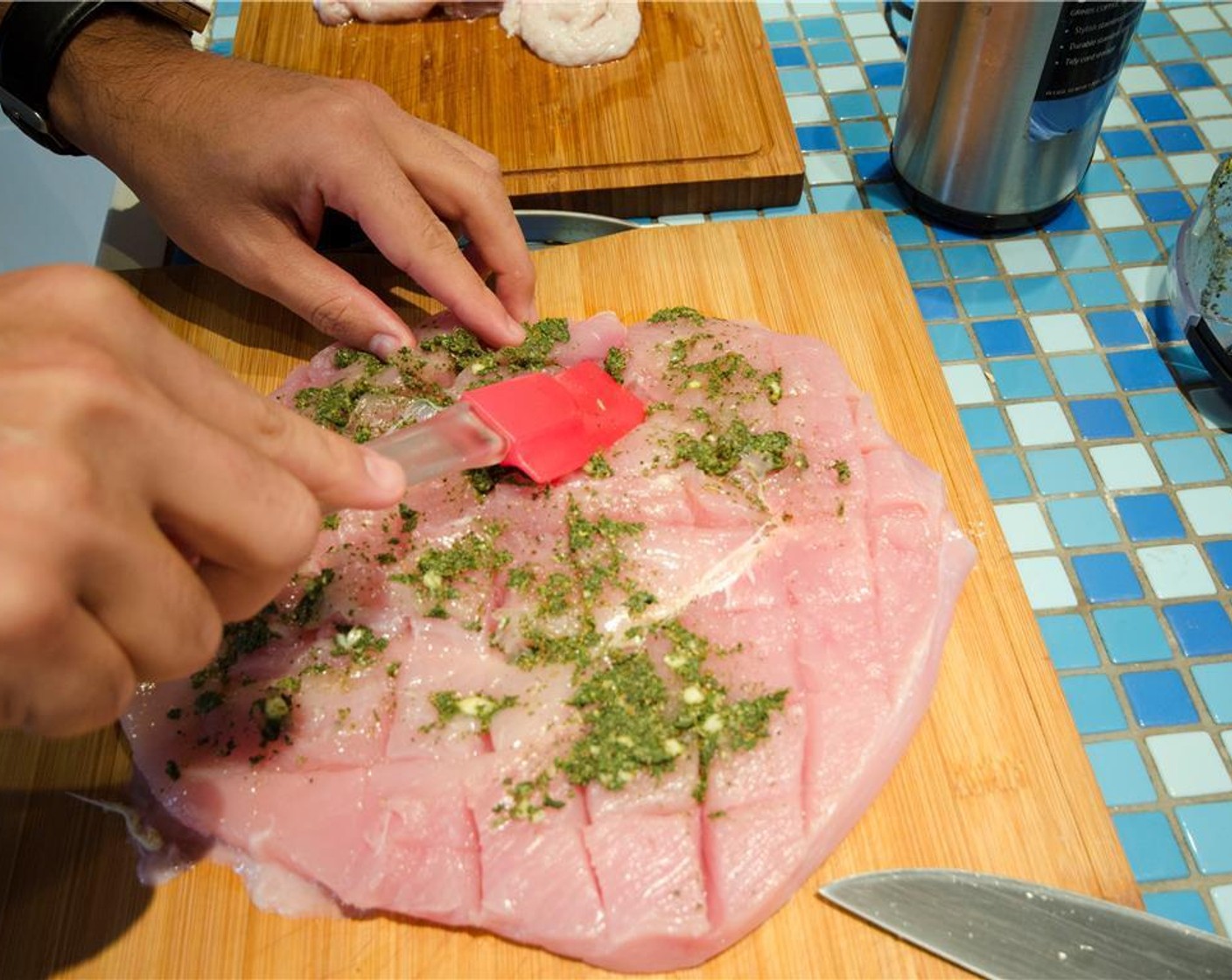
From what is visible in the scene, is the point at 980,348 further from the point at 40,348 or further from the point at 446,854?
the point at 40,348

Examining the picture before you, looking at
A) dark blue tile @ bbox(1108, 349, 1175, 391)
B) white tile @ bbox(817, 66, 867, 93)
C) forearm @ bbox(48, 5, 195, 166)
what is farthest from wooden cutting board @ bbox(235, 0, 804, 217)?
dark blue tile @ bbox(1108, 349, 1175, 391)

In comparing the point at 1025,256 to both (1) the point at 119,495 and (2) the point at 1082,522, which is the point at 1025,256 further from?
(1) the point at 119,495

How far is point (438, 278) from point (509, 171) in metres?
0.68

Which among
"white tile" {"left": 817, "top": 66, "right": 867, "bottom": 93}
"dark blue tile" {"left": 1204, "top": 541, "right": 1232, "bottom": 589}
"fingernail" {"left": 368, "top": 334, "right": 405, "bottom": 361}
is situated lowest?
"dark blue tile" {"left": 1204, "top": 541, "right": 1232, "bottom": 589}

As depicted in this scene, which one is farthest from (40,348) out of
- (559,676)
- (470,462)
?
(559,676)

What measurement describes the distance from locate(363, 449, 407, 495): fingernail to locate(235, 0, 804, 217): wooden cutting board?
4.46 feet

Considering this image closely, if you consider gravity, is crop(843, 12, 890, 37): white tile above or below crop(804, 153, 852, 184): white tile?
above

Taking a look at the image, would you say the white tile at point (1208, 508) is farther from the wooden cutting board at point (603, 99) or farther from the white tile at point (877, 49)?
the white tile at point (877, 49)

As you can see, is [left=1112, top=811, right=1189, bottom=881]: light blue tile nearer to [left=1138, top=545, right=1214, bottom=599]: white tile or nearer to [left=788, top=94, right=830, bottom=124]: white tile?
[left=1138, top=545, right=1214, bottom=599]: white tile

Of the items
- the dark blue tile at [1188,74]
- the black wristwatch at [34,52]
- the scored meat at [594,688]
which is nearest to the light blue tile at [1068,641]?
the scored meat at [594,688]

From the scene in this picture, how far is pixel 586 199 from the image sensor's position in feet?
8.52

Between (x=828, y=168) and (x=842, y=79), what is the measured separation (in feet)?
1.30

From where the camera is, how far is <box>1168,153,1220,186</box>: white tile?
270cm

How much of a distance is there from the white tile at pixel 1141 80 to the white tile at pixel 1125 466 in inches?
52.8
